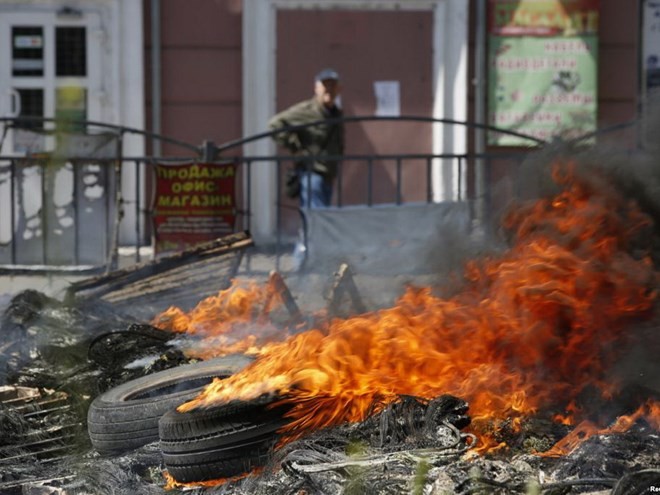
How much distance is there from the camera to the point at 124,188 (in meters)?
13.3

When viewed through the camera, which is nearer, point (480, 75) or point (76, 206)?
point (76, 206)


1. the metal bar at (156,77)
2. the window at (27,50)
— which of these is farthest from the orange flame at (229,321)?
the window at (27,50)

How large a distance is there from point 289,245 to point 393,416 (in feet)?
19.4

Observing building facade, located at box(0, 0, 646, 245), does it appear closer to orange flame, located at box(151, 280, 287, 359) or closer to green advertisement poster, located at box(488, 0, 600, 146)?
green advertisement poster, located at box(488, 0, 600, 146)

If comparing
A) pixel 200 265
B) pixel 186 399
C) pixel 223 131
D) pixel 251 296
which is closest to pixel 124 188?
pixel 223 131

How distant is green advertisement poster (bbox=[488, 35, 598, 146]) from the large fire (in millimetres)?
8552

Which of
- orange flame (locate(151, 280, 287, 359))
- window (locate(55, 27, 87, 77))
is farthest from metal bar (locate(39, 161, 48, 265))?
window (locate(55, 27, 87, 77))

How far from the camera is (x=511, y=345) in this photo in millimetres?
5785

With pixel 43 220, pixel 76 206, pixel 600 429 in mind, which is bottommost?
pixel 600 429

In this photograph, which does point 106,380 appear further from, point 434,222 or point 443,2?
point 443,2

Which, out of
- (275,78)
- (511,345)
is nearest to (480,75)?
(275,78)

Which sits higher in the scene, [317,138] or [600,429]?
[317,138]

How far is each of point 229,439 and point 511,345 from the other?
1562mm

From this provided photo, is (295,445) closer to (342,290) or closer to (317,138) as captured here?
(342,290)
